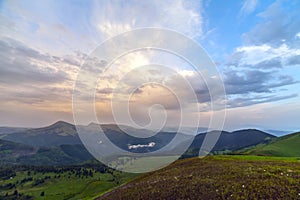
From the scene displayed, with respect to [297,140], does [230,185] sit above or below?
below

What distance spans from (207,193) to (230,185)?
281 centimetres

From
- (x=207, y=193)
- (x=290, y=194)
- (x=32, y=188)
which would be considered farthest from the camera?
(x=32, y=188)

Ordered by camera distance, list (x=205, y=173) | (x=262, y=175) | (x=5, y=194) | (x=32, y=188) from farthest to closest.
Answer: (x=32, y=188)
(x=5, y=194)
(x=205, y=173)
(x=262, y=175)

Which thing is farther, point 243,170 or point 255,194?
point 243,170

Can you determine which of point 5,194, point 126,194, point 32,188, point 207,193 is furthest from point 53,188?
point 207,193

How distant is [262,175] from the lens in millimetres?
25219

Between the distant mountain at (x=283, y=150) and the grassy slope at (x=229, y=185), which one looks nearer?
the grassy slope at (x=229, y=185)

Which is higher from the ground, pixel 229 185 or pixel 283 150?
pixel 283 150

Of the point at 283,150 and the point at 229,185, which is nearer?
the point at 229,185

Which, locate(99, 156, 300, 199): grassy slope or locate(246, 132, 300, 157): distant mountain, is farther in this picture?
locate(246, 132, 300, 157): distant mountain

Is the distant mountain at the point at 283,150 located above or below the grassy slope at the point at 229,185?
above

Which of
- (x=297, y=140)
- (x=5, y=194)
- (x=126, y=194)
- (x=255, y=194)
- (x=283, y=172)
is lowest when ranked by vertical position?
(x=5, y=194)

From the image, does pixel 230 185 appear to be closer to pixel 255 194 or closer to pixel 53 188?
pixel 255 194

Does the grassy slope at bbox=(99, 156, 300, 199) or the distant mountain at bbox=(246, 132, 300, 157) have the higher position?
the distant mountain at bbox=(246, 132, 300, 157)
